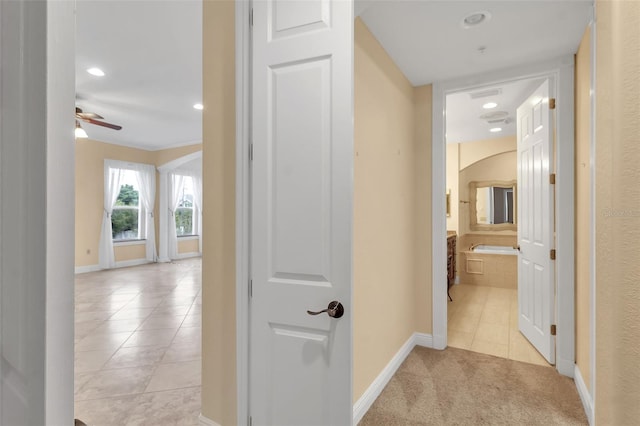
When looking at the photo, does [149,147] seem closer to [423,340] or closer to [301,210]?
[423,340]

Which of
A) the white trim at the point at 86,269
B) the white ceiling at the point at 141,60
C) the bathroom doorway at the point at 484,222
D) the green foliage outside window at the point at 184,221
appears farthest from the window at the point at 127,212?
the bathroom doorway at the point at 484,222

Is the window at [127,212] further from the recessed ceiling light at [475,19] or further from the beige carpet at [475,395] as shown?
the recessed ceiling light at [475,19]

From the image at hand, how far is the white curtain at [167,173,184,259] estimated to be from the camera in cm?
860

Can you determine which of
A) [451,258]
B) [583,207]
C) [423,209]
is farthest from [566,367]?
[451,258]

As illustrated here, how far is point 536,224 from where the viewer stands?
3064mm

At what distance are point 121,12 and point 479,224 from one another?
6.75 m

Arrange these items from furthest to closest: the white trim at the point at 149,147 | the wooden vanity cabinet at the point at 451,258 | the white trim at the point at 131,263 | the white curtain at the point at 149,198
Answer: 1. the white curtain at the point at 149,198
2. the white trim at the point at 131,263
3. the white trim at the point at 149,147
4. the wooden vanity cabinet at the point at 451,258

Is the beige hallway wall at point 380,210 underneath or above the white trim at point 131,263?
above

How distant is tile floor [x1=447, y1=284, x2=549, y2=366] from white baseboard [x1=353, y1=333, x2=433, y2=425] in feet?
1.13

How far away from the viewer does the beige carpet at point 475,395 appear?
6.89 feet

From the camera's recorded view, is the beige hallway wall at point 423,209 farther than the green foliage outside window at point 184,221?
No

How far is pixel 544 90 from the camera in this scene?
294 cm

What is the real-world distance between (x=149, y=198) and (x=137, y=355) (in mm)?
6086

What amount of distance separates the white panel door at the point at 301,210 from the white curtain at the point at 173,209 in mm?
7982
